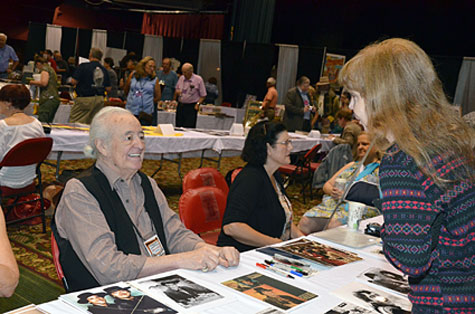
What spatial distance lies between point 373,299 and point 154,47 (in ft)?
52.0

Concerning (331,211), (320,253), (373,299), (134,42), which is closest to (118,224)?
(320,253)

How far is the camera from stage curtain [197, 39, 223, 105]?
14.5 m

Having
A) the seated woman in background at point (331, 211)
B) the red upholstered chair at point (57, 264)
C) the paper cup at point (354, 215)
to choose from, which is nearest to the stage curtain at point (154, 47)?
the seated woman in background at point (331, 211)

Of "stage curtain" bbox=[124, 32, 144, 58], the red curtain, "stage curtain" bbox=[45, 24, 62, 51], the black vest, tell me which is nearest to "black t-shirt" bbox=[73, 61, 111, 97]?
the black vest

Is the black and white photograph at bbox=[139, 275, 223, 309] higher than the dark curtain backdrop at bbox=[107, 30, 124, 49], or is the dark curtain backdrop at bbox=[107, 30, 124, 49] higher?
the dark curtain backdrop at bbox=[107, 30, 124, 49]

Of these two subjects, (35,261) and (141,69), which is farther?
(141,69)

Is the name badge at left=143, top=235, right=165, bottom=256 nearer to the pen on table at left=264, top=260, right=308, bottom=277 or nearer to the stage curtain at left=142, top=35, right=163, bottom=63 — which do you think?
the pen on table at left=264, top=260, right=308, bottom=277

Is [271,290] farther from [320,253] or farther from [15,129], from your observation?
[15,129]

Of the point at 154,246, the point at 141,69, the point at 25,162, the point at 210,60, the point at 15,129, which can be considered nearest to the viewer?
the point at 154,246

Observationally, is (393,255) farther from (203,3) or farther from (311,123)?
(203,3)

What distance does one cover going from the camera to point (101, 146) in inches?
84.0

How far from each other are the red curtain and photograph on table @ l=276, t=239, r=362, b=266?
16.4 metres

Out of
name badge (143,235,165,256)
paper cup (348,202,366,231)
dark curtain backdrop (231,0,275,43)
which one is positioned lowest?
name badge (143,235,165,256)

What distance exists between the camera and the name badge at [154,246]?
2098 mm
